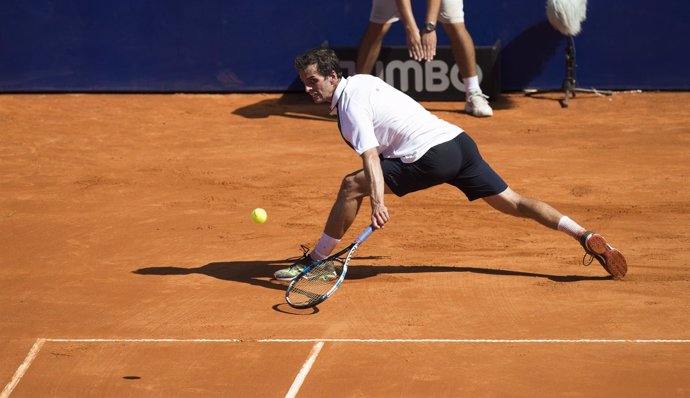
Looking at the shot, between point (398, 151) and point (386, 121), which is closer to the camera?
point (386, 121)

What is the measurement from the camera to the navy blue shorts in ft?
25.5

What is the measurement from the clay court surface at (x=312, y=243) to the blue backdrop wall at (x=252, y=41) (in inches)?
18.9

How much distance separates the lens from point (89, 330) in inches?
294

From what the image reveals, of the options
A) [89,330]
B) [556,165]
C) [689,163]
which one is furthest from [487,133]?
[89,330]

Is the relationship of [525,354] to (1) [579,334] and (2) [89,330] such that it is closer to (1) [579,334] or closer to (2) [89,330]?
(1) [579,334]

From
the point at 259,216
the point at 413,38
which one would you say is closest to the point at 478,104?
the point at 413,38

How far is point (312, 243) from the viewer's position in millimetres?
9141

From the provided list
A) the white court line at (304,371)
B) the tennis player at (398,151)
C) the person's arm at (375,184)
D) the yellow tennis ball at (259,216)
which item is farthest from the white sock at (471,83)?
the white court line at (304,371)

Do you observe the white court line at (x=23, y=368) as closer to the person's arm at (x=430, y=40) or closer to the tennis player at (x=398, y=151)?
the tennis player at (x=398, y=151)

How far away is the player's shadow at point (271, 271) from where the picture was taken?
8.22 metres

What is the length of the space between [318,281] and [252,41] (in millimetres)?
6574

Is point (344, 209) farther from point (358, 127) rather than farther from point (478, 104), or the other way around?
point (478, 104)

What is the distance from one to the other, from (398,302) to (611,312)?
4.36ft

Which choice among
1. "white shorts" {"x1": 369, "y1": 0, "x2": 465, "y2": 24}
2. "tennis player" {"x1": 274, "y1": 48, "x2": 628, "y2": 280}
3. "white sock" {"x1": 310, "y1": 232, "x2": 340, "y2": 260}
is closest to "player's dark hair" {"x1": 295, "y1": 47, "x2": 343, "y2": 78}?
"tennis player" {"x1": 274, "y1": 48, "x2": 628, "y2": 280}
